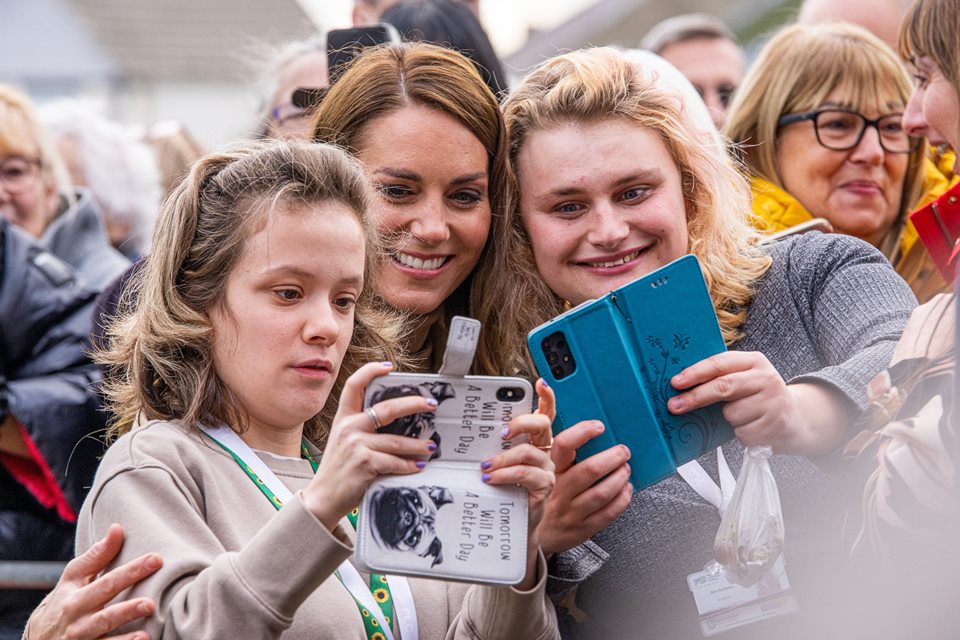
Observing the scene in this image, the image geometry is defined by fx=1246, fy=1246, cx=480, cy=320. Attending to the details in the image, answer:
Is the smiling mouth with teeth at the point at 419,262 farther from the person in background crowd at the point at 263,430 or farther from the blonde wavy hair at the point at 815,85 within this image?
the blonde wavy hair at the point at 815,85

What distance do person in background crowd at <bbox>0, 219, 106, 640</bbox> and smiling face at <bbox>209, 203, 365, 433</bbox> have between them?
1172 mm

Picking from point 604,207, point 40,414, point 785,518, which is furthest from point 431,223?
point 40,414

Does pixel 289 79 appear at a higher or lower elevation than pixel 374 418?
lower

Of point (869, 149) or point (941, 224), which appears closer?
point (941, 224)

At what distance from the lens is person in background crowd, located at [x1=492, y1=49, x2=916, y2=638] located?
8.39ft

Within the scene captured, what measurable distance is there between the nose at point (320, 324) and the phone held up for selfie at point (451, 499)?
0.28 meters

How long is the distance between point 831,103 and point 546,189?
52.5 inches

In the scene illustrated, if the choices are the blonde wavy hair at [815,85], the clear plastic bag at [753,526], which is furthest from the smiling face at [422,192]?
the blonde wavy hair at [815,85]

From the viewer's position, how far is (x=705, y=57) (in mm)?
5383

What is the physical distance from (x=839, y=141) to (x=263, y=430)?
220 cm

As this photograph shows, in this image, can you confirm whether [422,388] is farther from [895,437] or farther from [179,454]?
[895,437]

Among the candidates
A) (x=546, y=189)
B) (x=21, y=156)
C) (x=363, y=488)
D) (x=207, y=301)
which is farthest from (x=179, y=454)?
(x=21, y=156)

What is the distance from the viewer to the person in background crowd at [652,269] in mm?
2557

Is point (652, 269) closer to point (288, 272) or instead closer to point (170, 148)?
point (288, 272)
